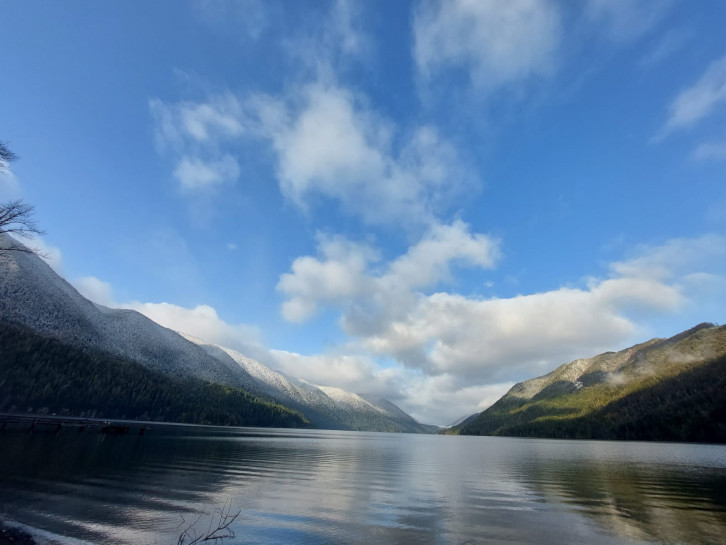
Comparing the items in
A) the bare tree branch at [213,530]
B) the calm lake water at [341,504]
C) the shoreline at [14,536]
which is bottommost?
the shoreline at [14,536]

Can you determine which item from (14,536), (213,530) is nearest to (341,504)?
(213,530)

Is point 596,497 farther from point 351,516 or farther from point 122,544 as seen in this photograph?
point 122,544

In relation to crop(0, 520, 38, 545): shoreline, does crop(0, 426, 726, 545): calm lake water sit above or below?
above

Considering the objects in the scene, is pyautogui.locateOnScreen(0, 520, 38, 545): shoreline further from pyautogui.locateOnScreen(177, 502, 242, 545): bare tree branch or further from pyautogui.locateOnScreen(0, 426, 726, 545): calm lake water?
pyautogui.locateOnScreen(177, 502, 242, 545): bare tree branch

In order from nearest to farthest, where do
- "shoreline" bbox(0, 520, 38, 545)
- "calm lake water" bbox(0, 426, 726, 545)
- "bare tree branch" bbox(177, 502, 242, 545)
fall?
"shoreline" bbox(0, 520, 38, 545), "bare tree branch" bbox(177, 502, 242, 545), "calm lake water" bbox(0, 426, 726, 545)

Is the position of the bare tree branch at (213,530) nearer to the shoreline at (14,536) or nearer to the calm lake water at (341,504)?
the calm lake water at (341,504)

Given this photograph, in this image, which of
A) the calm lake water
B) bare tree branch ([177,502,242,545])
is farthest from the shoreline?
bare tree branch ([177,502,242,545])

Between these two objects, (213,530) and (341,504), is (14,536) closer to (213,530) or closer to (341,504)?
(213,530)

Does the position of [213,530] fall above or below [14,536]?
above

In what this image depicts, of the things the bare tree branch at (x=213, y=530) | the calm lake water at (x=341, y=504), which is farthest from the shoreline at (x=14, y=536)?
the bare tree branch at (x=213, y=530)

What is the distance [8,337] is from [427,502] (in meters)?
216

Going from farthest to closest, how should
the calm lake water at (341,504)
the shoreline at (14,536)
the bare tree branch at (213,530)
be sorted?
the calm lake water at (341,504)
the bare tree branch at (213,530)
the shoreline at (14,536)

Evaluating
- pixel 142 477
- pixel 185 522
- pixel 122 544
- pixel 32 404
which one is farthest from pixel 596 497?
pixel 32 404

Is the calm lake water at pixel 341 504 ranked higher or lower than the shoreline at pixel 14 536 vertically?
higher
